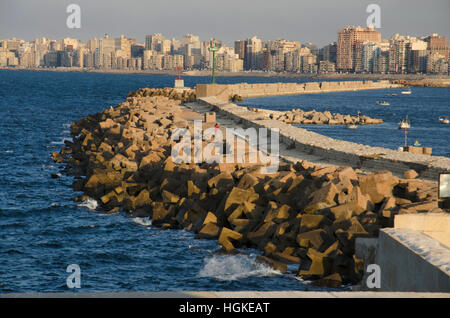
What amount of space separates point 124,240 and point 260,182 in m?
3.19

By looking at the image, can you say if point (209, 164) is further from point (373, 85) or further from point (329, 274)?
point (373, 85)

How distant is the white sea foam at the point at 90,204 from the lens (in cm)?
1712

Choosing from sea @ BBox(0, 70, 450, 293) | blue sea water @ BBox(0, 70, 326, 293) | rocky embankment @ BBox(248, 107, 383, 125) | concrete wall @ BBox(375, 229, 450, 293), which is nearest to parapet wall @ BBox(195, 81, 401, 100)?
rocky embankment @ BBox(248, 107, 383, 125)

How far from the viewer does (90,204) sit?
17391mm

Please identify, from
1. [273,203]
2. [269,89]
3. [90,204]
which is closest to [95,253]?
[273,203]

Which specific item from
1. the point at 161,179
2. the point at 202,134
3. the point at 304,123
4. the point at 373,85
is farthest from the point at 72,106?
the point at 373,85

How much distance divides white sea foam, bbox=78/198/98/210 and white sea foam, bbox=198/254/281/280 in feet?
19.8

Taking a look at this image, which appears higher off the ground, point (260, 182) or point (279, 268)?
point (260, 182)

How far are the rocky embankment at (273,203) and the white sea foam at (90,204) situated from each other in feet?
0.66

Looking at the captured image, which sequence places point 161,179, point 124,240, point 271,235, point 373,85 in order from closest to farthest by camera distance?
point 271,235
point 124,240
point 161,179
point 373,85
